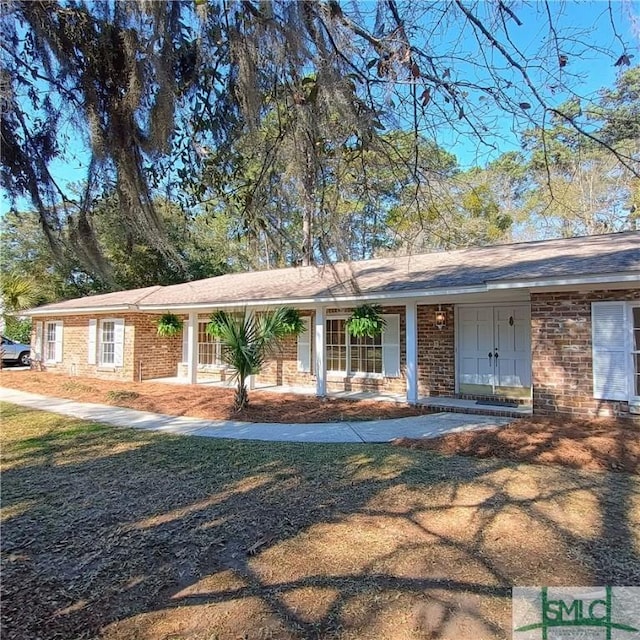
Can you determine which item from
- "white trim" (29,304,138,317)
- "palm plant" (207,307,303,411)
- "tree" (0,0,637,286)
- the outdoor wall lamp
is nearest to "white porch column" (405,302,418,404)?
the outdoor wall lamp

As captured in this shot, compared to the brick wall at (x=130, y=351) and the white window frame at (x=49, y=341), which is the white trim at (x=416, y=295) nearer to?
the brick wall at (x=130, y=351)

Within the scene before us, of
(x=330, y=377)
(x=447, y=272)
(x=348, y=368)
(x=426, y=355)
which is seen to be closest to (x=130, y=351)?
(x=330, y=377)

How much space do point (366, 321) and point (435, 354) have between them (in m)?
2.11

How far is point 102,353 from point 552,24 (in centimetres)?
1644

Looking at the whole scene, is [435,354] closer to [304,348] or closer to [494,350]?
[494,350]

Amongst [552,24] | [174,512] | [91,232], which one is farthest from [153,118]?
[174,512]

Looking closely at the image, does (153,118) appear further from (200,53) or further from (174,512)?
(174,512)

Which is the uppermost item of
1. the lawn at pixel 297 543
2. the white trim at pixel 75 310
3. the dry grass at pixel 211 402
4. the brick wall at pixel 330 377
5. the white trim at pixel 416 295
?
the white trim at pixel 75 310

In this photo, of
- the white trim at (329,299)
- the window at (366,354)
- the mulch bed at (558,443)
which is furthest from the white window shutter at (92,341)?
the mulch bed at (558,443)

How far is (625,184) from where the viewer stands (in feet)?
58.6

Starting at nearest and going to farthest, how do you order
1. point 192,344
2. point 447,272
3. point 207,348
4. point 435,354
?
point 447,272, point 435,354, point 192,344, point 207,348

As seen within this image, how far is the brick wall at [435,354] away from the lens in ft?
35.6

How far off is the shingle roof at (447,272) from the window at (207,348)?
1.48 m

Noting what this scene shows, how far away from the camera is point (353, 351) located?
12469mm
